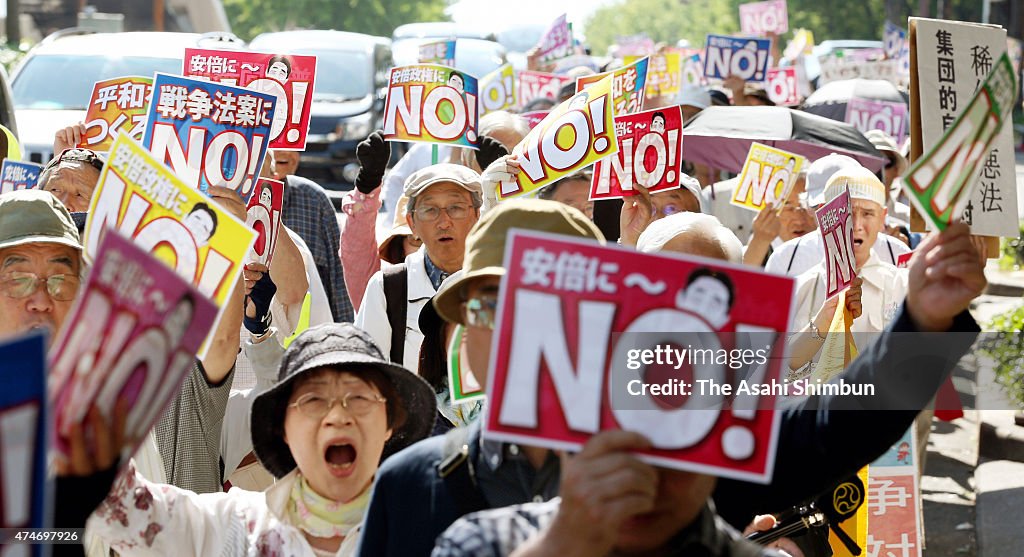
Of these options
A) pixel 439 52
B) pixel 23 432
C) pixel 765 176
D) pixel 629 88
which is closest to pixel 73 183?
pixel 629 88

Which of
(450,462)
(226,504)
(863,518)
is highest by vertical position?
(450,462)

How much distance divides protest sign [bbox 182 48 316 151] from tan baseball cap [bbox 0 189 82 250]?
6.29ft

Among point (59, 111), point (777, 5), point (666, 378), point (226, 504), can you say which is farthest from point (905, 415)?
point (777, 5)

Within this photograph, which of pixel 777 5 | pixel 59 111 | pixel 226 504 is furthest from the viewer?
pixel 777 5

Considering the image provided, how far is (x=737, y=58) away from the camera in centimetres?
1448

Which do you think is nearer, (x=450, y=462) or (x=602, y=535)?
(x=602, y=535)

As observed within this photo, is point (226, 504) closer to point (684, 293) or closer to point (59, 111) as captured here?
point (684, 293)

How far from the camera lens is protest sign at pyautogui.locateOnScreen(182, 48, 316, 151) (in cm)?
609

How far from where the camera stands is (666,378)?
2420mm

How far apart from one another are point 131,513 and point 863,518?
2493 mm

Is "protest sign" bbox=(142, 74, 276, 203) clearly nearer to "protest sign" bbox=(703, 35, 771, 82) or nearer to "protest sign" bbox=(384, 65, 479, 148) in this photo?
"protest sign" bbox=(384, 65, 479, 148)

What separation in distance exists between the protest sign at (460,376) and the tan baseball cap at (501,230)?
998 millimetres

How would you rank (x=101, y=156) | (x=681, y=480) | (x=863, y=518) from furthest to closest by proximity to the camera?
(x=101, y=156), (x=863, y=518), (x=681, y=480)

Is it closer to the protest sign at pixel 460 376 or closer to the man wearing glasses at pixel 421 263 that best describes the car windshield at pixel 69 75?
the man wearing glasses at pixel 421 263
